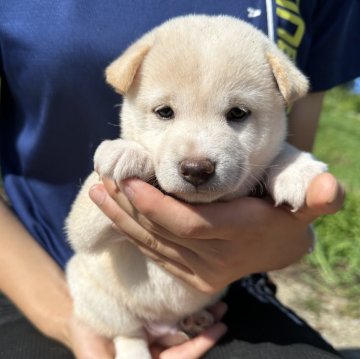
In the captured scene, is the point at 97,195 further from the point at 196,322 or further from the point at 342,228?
the point at 342,228

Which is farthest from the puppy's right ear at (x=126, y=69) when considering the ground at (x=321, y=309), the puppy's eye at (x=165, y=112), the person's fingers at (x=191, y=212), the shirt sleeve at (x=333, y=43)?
the ground at (x=321, y=309)

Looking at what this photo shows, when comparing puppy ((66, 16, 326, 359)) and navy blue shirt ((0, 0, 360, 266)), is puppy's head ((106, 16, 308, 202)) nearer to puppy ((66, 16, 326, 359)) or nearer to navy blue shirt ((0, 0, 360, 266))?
puppy ((66, 16, 326, 359))

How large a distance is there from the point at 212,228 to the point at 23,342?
100 centimetres

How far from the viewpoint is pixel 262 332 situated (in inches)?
93.0

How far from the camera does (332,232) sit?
4.62 m

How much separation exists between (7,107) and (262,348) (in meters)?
1.60

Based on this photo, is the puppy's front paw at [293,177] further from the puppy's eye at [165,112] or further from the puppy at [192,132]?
the puppy's eye at [165,112]

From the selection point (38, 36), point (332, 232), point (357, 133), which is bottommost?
point (357, 133)

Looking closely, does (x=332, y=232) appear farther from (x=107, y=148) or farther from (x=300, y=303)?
(x=107, y=148)

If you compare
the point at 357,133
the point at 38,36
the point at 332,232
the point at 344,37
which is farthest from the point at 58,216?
the point at 357,133

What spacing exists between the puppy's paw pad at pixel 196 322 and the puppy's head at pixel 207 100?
0.66m

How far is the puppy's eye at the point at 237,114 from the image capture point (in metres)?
1.79

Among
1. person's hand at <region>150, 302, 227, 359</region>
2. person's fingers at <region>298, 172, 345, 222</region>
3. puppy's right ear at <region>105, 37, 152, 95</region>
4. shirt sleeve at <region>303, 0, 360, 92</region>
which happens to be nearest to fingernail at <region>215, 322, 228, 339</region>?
person's hand at <region>150, 302, 227, 359</region>

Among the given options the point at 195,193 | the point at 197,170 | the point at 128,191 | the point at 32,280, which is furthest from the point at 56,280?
the point at 197,170
